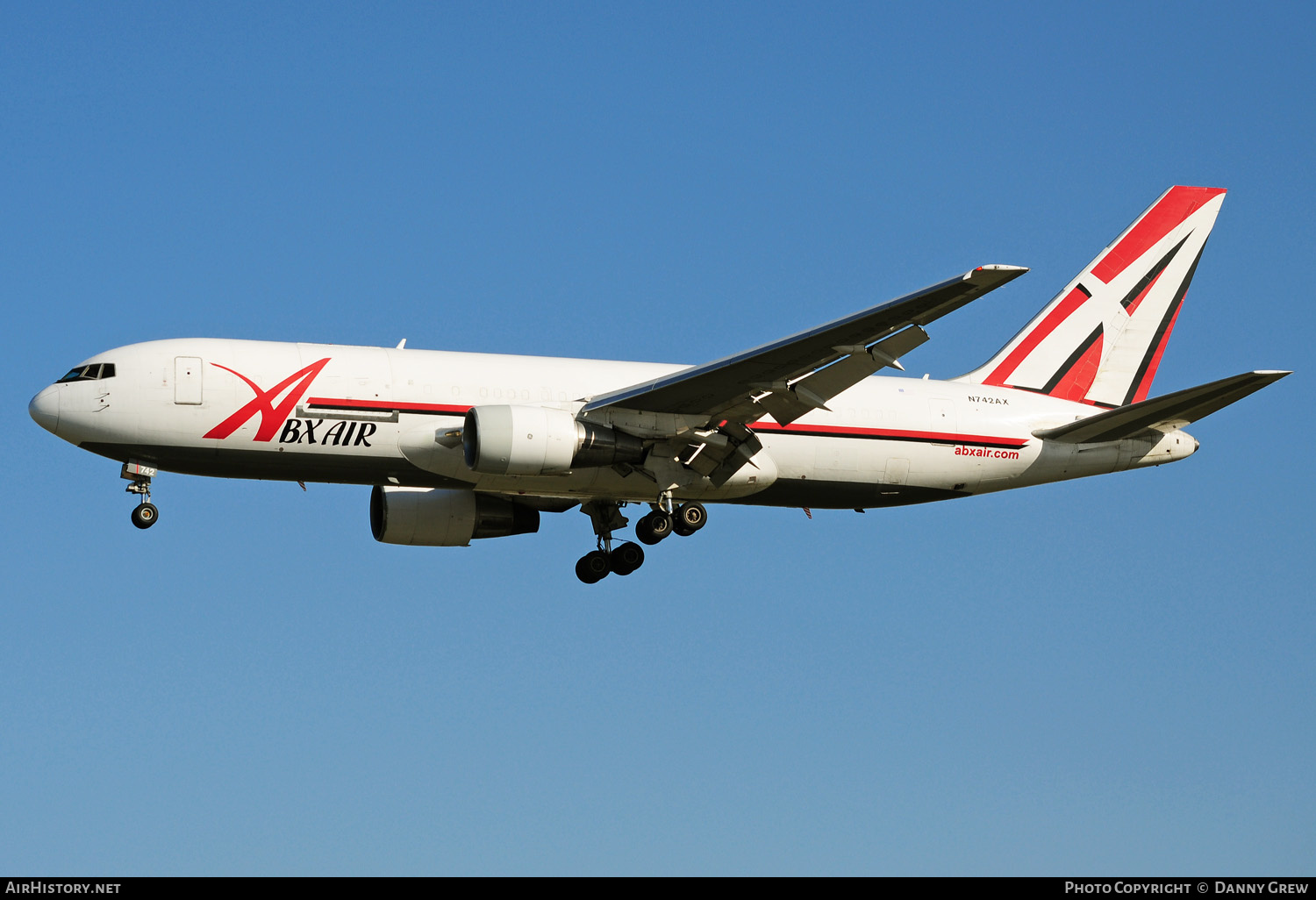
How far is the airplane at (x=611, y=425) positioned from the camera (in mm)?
32969

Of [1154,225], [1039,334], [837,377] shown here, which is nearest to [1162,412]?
[1039,334]

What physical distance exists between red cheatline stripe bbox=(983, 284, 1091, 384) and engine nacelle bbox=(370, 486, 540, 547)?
41.5ft

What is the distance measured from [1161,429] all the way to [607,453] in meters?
13.9

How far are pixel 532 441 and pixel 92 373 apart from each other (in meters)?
9.66

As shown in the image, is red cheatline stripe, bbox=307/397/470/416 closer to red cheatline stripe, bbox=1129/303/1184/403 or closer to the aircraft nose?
the aircraft nose

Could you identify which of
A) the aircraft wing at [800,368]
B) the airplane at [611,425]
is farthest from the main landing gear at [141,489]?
the aircraft wing at [800,368]

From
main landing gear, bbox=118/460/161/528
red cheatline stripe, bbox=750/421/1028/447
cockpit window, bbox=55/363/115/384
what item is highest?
red cheatline stripe, bbox=750/421/1028/447

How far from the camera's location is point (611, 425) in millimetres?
34156

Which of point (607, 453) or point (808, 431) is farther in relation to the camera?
point (808, 431)

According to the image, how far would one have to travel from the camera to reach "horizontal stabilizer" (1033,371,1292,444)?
109ft

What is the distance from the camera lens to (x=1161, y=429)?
124 ft

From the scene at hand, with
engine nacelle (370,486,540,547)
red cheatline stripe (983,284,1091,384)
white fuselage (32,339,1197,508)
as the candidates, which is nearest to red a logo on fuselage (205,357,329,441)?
white fuselage (32,339,1197,508)
